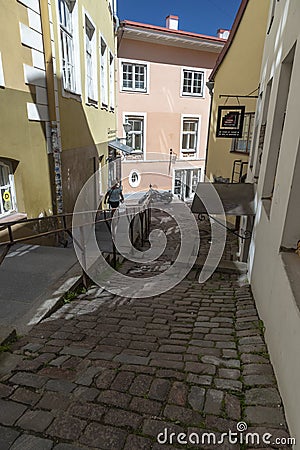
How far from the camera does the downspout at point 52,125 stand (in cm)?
482

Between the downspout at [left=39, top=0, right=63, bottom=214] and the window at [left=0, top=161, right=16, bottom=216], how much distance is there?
0.85 m

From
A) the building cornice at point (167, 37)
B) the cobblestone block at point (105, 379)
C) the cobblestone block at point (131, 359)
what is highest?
the building cornice at point (167, 37)

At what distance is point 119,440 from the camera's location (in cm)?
143

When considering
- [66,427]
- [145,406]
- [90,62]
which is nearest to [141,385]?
[145,406]

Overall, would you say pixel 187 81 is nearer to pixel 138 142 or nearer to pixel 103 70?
pixel 138 142

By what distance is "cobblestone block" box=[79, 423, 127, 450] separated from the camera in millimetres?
1407

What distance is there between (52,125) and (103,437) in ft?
16.6

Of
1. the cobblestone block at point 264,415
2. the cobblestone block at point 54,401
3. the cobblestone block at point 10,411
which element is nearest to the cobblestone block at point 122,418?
the cobblestone block at point 54,401

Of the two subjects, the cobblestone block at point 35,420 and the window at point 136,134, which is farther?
the window at point 136,134

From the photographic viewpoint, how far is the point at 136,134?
16.1m

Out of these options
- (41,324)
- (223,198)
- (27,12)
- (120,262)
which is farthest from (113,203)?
(41,324)

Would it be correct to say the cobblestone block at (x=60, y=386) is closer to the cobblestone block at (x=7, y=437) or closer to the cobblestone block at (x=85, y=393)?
the cobblestone block at (x=85, y=393)

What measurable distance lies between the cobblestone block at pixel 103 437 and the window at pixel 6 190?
3947mm

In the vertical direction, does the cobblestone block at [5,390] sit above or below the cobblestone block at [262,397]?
below
